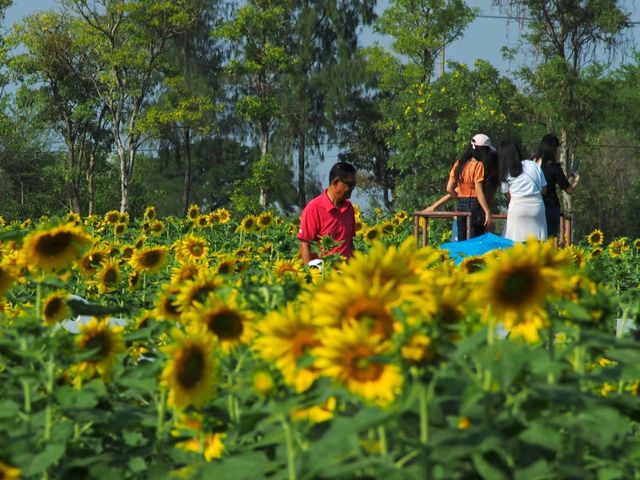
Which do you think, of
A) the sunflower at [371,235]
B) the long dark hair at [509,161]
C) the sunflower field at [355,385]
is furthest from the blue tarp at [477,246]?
the sunflower field at [355,385]

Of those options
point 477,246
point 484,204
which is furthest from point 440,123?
point 477,246

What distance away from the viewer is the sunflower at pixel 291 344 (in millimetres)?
2426

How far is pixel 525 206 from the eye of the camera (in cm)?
1058

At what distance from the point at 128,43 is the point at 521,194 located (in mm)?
41957

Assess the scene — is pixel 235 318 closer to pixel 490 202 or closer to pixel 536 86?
pixel 490 202

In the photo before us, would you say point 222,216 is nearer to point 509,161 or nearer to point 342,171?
point 509,161

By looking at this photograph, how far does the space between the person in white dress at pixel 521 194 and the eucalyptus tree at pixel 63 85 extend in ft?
140

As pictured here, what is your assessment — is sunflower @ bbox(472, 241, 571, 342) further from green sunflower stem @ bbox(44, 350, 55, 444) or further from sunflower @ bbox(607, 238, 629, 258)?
sunflower @ bbox(607, 238, 629, 258)

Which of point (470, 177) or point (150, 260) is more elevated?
point (470, 177)

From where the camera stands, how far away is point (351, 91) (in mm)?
58781

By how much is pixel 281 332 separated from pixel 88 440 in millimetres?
806

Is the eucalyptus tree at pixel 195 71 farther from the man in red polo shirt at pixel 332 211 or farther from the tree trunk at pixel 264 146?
the man in red polo shirt at pixel 332 211

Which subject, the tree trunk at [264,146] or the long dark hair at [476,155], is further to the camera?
the tree trunk at [264,146]

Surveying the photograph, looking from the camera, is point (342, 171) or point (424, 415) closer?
point (424, 415)
